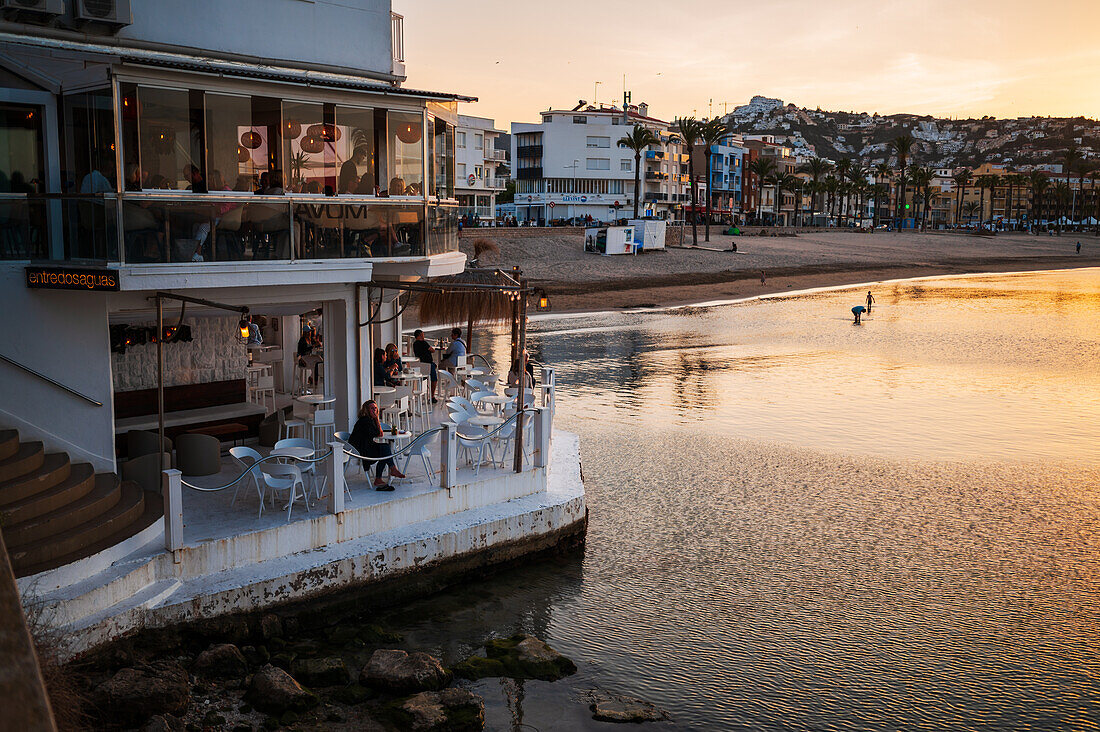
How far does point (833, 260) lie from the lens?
8762cm

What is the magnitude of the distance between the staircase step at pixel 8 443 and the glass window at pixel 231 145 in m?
4.25

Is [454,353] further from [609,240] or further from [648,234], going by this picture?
[648,234]

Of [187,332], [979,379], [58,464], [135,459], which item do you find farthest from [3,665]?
[979,379]

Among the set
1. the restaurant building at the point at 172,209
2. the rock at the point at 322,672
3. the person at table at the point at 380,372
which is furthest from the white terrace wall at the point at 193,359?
the rock at the point at 322,672

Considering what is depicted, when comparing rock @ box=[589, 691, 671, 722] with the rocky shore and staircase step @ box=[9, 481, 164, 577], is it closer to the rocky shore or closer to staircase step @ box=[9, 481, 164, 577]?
the rocky shore

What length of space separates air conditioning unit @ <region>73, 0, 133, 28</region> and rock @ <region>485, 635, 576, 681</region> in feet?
33.1

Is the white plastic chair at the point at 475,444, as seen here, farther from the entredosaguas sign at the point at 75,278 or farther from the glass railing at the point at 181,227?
the entredosaguas sign at the point at 75,278

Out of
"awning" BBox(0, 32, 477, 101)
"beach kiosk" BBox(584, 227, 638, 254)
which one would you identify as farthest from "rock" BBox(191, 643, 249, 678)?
"beach kiosk" BBox(584, 227, 638, 254)

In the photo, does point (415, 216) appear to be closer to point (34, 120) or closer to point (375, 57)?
point (375, 57)

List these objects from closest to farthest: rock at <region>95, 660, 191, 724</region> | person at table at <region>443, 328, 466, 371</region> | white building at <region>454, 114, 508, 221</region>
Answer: rock at <region>95, 660, 191, 724</region> < person at table at <region>443, 328, 466, 371</region> < white building at <region>454, 114, 508, 221</region>

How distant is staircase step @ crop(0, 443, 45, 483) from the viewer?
418 inches

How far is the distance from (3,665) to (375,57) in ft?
49.3

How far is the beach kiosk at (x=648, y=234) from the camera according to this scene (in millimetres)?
77312

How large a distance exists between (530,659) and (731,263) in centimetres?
7007
